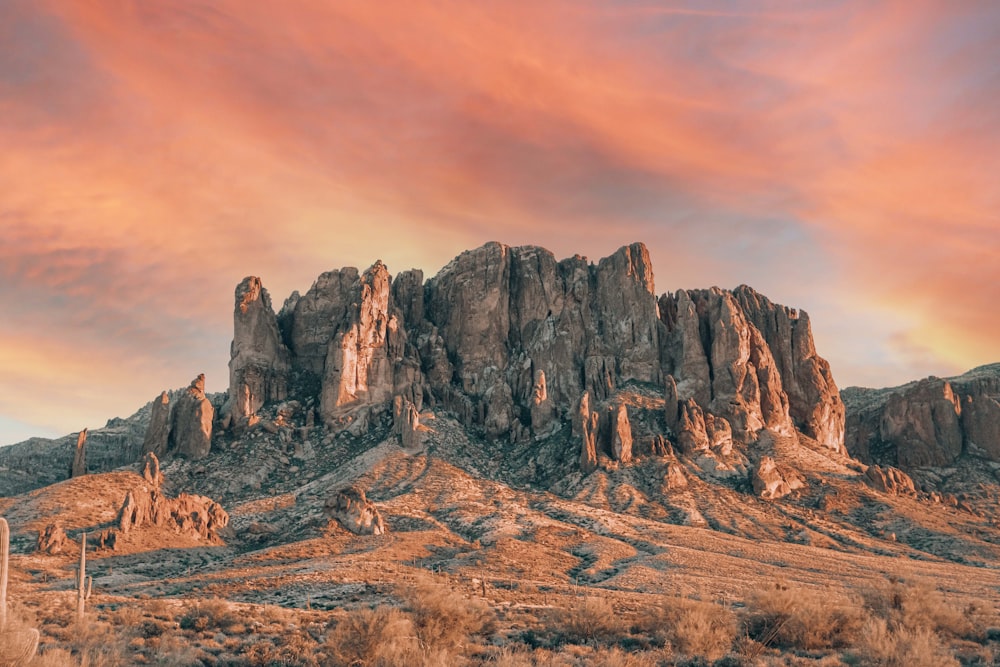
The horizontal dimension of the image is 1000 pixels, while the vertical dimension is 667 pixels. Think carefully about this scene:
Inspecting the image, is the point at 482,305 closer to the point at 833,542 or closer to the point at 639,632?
the point at 833,542

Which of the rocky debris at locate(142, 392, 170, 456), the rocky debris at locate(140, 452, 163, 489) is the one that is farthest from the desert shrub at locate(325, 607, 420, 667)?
the rocky debris at locate(142, 392, 170, 456)

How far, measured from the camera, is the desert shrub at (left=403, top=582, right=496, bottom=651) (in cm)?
→ 2993

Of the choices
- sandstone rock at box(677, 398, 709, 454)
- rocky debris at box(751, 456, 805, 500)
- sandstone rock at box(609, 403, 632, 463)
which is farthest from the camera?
sandstone rock at box(677, 398, 709, 454)

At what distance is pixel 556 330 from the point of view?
13938 centimetres

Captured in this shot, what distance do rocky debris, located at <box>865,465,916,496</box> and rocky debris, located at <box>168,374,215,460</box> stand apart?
9665cm

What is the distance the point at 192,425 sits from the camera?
11612 centimetres

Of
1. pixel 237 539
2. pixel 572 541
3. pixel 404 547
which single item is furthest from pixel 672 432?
pixel 237 539

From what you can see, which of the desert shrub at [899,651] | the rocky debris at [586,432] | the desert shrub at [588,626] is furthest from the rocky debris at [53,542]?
the rocky debris at [586,432]

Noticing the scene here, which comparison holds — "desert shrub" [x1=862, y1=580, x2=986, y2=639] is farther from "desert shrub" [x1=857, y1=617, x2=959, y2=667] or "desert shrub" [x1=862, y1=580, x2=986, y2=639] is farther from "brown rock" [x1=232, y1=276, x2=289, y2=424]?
"brown rock" [x1=232, y1=276, x2=289, y2=424]

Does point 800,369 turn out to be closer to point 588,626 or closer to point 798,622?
point 798,622

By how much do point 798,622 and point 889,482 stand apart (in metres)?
88.3

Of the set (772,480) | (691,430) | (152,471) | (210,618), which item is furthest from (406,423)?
(210,618)

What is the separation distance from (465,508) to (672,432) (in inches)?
1551

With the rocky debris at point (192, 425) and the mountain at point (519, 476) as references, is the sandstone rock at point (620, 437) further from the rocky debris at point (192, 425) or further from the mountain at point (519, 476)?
the rocky debris at point (192, 425)
